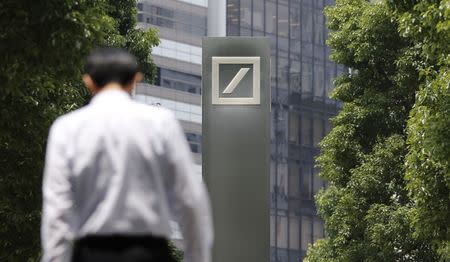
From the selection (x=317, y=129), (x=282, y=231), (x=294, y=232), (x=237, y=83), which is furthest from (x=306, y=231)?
(x=237, y=83)

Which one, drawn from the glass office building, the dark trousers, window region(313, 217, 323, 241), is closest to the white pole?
the glass office building

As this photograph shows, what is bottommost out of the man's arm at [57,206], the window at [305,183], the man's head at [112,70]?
the window at [305,183]

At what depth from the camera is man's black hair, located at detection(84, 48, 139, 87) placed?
5.72 metres

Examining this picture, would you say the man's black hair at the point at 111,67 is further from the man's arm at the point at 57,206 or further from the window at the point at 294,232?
the window at the point at 294,232

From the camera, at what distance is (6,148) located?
2472cm

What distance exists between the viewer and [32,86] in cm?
2367

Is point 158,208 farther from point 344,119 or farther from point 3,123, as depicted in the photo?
point 344,119

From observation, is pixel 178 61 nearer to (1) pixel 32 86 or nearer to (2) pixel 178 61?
(2) pixel 178 61

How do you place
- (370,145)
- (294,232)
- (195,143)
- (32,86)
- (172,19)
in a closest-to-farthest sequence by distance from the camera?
(32,86) → (370,145) → (172,19) → (195,143) → (294,232)

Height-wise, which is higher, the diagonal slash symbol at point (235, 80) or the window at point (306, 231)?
the diagonal slash symbol at point (235, 80)

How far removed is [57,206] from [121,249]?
30 cm

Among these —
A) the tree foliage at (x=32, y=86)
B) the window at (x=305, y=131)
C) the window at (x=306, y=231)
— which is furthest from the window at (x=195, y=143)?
the tree foliage at (x=32, y=86)

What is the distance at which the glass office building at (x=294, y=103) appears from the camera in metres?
94.8

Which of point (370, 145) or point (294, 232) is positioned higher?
point (370, 145)
